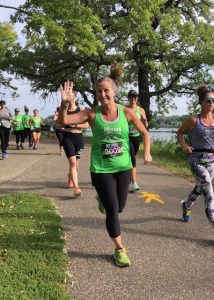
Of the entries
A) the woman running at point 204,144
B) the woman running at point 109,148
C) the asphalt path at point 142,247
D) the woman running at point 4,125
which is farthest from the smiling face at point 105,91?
the woman running at point 4,125

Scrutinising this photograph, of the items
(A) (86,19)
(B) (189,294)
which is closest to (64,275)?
(B) (189,294)

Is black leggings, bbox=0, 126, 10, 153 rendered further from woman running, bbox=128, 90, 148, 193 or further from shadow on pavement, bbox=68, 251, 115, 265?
shadow on pavement, bbox=68, 251, 115, 265

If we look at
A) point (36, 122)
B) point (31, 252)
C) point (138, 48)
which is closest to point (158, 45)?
point (138, 48)

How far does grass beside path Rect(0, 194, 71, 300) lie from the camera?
3.54 meters

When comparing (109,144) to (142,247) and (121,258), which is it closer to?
(121,258)

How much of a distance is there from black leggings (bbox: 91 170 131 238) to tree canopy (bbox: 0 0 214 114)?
12.8m

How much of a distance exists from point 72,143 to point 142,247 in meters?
3.51

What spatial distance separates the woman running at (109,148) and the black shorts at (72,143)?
3442mm

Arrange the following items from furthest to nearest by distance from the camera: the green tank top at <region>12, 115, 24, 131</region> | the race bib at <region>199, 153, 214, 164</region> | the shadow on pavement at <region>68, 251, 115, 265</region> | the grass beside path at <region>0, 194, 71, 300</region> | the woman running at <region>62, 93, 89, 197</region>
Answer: the green tank top at <region>12, 115, 24, 131</region> → the woman running at <region>62, 93, 89, 197</region> → the race bib at <region>199, 153, 214, 164</region> → the shadow on pavement at <region>68, 251, 115, 265</region> → the grass beside path at <region>0, 194, 71, 300</region>

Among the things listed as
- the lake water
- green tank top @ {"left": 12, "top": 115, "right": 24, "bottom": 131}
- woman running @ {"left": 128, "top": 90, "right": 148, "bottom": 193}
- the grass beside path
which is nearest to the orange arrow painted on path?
woman running @ {"left": 128, "top": 90, "right": 148, "bottom": 193}

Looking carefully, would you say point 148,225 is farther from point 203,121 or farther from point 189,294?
point 189,294

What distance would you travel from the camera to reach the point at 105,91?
4.32m

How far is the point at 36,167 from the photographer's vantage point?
12234mm

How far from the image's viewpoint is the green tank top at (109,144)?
4332mm
